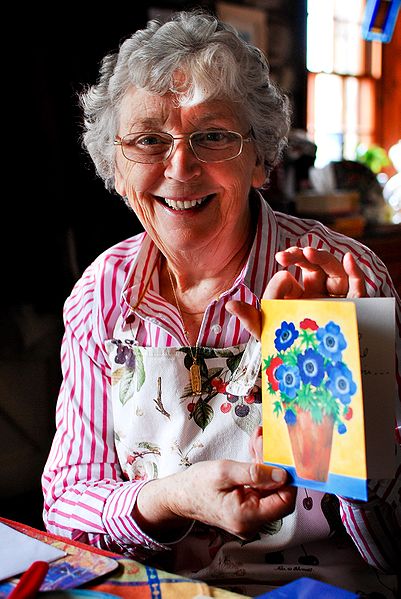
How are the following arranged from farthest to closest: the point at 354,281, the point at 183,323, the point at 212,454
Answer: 1. the point at 183,323
2. the point at 212,454
3. the point at 354,281

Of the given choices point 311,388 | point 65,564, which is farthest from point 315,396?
point 65,564

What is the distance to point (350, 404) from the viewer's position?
0.96 metres

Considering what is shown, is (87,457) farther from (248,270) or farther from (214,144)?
(214,144)

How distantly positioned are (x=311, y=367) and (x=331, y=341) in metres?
0.05

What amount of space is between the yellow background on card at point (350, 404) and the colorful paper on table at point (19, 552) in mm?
309

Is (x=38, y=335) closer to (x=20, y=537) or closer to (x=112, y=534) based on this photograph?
(x=112, y=534)

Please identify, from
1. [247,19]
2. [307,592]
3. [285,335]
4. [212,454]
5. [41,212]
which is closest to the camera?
[307,592]

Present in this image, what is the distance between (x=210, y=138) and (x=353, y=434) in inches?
26.3

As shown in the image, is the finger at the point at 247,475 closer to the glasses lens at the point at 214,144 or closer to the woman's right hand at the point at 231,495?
the woman's right hand at the point at 231,495

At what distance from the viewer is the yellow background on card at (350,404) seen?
0.95 m

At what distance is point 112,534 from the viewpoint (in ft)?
4.35

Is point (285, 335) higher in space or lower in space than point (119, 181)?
lower

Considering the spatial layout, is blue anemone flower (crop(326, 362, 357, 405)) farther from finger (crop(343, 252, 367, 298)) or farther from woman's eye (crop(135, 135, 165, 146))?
woman's eye (crop(135, 135, 165, 146))

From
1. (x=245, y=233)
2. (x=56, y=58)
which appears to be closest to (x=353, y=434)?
(x=245, y=233)
